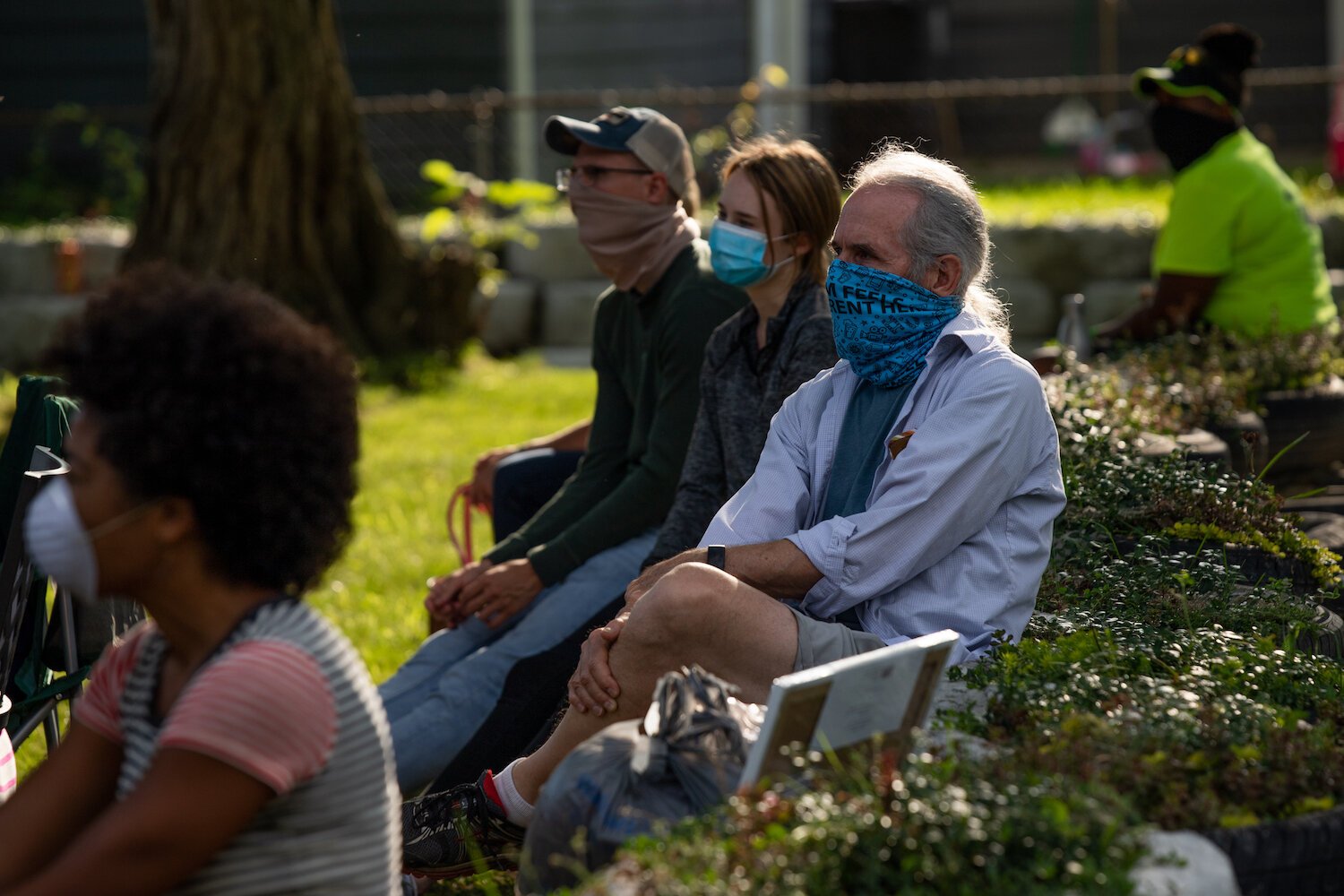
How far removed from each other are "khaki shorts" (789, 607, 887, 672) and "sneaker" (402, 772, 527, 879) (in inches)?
30.0

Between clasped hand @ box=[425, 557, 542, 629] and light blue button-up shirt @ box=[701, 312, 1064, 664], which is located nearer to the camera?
light blue button-up shirt @ box=[701, 312, 1064, 664]

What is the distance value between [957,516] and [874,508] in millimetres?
166

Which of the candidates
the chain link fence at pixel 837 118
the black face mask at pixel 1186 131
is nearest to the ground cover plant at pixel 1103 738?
the black face mask at pixel 1186 131

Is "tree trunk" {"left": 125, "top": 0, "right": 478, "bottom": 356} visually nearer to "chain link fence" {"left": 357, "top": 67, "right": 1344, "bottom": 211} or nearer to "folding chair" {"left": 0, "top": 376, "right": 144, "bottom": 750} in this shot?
"chain link fence" {"left": 357, "top": 67, "right": 1344, "bottom": 211}

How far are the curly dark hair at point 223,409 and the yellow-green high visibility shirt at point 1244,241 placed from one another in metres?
5.15

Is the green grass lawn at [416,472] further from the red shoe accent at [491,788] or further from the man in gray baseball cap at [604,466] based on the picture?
the red shoe accent at [491,788]

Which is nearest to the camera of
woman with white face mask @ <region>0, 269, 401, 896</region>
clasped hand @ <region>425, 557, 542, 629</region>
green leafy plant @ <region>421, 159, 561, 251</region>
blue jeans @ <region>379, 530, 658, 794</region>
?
woman with white face mask @ <region>0, 269, 401, 896</region>

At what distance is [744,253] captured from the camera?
4352 mm

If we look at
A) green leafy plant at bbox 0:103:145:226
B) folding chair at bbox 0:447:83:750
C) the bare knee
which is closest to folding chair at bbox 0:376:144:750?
folding chair at bbox 0:447:83:750

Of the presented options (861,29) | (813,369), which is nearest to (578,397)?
(813,369)

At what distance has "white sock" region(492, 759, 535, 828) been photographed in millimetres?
3398

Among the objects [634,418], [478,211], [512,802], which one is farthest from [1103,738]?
[478,211]

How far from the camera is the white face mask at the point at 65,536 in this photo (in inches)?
84.8

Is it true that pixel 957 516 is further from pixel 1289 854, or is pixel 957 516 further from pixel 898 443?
pixel 1289 854
